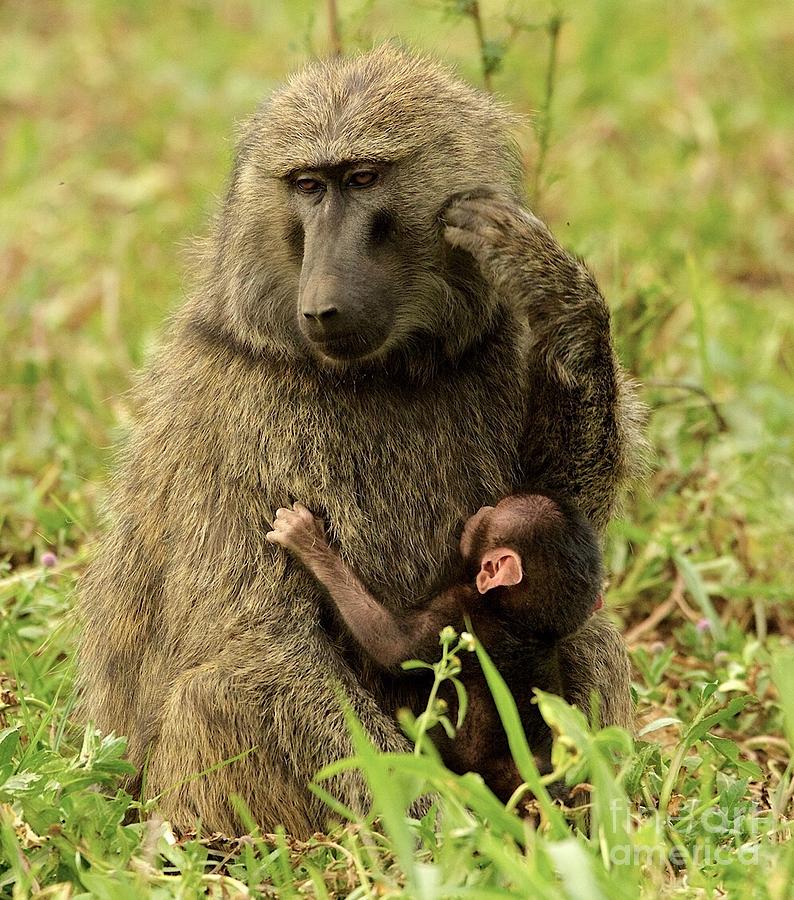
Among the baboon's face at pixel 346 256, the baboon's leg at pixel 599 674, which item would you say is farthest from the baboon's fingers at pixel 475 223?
the baboon's leg at pixel 599 674

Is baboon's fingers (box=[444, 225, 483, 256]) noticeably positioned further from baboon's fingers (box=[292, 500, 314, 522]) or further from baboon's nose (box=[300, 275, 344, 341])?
baboon's fingers (box=[292, 500, 314, 522])

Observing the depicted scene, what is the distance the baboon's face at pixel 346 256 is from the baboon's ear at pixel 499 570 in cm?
47

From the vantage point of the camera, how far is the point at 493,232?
3.00m

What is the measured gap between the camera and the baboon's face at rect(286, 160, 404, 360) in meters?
2.91

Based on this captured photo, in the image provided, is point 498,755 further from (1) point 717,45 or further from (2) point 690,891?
(1) point 717,45

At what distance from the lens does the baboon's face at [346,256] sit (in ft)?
9.54

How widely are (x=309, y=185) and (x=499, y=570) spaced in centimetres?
87

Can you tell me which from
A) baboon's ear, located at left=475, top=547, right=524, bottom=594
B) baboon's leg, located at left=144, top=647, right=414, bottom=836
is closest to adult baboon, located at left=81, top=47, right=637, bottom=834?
baboon's leg, located at left=144, top=647, right=414, bottom=836

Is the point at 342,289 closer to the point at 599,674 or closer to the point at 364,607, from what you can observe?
the point at 364,607

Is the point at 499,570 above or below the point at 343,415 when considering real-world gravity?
below

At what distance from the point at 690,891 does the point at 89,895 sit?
1.02 m

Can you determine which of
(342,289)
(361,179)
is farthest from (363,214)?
(342,289)

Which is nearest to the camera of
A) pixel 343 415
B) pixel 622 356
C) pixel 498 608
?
pixel 498 608

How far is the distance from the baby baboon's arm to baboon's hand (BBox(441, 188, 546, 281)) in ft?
2.05
